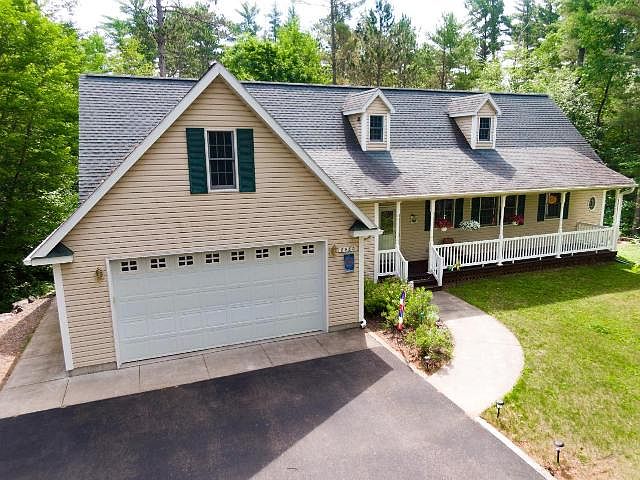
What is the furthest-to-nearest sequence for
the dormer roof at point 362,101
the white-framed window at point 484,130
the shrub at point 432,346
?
1. the white-framed window at point 484,130
2. the dormer roof at point 362,101
3. the shrub at point 432,346

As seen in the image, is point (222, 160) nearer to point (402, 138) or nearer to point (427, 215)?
point (427, 215)

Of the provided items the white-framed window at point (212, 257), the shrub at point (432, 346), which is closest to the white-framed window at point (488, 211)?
the shrub at point (432, 346)

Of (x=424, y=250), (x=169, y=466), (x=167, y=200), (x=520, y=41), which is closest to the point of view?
(x=169, y=466)

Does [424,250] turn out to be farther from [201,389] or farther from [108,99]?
[108,99]

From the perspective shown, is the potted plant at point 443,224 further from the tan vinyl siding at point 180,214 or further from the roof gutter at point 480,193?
the tan vinyl siding at point 180,214

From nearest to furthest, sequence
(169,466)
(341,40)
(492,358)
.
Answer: (169,466) → (492,358) → (341,40)

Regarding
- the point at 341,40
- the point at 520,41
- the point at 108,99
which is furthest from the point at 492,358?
the point at 520,41
